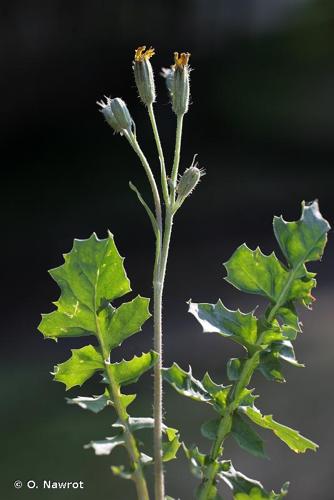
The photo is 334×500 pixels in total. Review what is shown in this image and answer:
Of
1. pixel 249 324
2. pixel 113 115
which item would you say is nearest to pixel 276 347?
pixel 249 324

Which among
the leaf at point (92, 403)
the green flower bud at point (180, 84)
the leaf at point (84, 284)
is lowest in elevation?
the leaf at point (92, 403)

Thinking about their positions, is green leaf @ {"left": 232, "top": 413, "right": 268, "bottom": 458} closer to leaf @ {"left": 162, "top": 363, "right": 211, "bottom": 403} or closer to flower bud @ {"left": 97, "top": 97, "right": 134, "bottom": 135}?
leaf @ {"left": 162, "top": 363, "right": 211, "bottom": 403}

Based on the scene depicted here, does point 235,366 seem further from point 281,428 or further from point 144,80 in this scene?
point 144,80

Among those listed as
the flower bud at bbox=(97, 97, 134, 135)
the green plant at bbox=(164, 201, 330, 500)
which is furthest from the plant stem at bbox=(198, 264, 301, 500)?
the flower bud at bbox=(97, 97, 134, 135)

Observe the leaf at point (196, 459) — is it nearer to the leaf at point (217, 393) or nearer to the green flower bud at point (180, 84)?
the leaf at point (217, 393)

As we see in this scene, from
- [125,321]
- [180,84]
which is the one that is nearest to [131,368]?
[125,321]

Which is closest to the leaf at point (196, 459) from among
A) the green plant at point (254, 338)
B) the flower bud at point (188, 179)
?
the green plant at point (254, 338)
